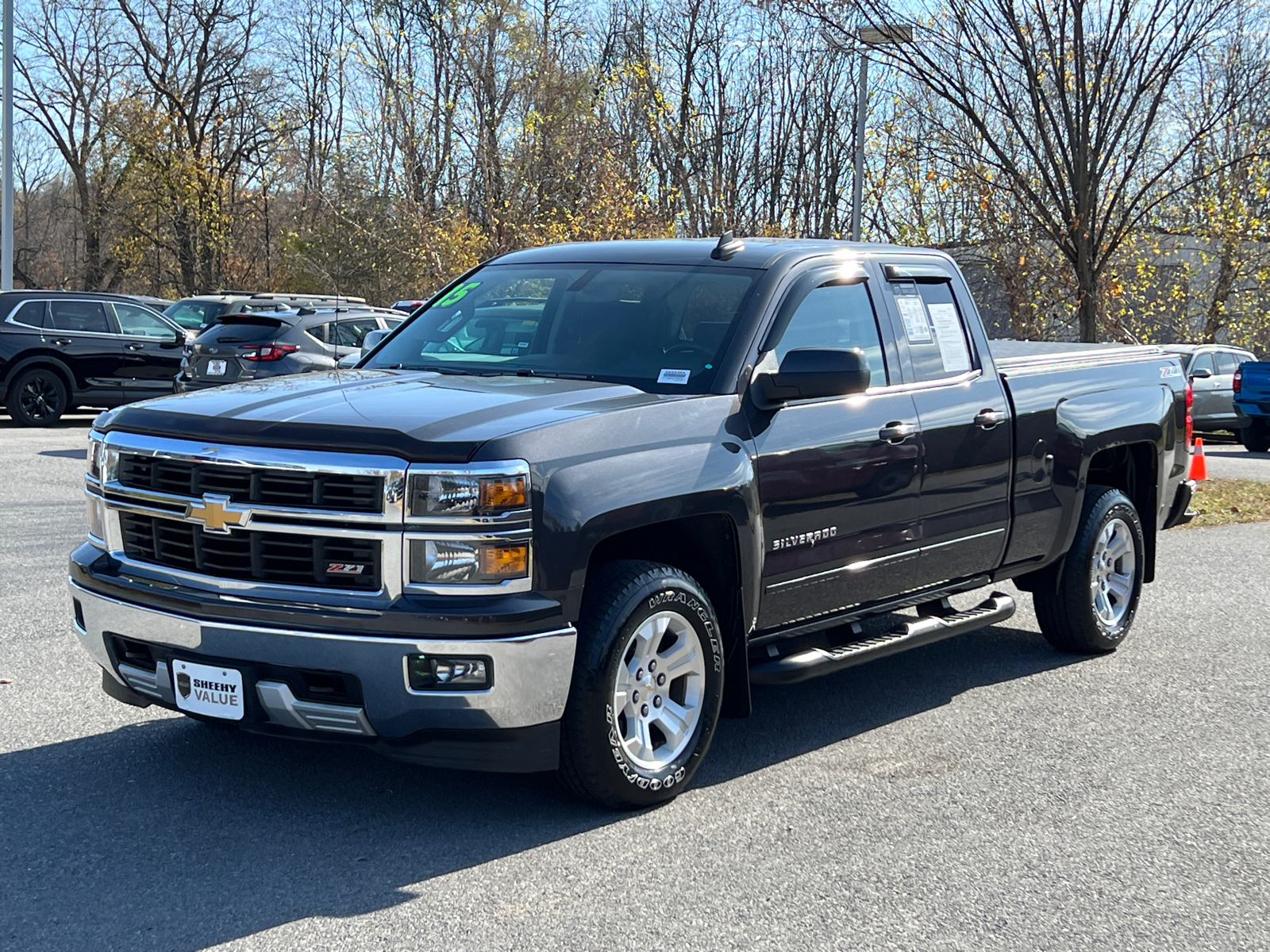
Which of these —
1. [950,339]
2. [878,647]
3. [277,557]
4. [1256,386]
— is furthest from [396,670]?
[1256,386]

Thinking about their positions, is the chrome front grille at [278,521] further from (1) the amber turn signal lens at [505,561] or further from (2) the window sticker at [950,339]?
(2) the window sticker at [950,339]

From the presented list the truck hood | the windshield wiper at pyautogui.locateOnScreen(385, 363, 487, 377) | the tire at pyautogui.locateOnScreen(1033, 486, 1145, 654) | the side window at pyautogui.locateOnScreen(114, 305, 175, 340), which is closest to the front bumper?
the truck hood

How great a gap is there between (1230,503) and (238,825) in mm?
12223

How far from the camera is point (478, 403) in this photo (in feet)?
15.6

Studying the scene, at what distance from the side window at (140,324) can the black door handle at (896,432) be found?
15692mm

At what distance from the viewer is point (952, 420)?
6.13 meters

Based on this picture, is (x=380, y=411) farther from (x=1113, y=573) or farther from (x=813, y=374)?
(x=1113, y=573)

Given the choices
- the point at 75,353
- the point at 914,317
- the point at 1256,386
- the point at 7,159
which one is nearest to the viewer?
the point at 914,317

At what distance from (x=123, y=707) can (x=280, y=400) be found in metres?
1.85

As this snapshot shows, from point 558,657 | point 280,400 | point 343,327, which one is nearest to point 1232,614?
point 558,657

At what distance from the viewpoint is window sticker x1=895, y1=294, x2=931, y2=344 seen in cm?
618

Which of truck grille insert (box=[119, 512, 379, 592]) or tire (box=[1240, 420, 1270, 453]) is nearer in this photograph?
truck grille insert (box=[119, 512, 379, 592])

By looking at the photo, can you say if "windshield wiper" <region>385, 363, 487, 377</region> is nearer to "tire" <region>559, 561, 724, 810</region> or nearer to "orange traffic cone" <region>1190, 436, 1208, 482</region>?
"tire" <region>559, 561, 724, 810</region>

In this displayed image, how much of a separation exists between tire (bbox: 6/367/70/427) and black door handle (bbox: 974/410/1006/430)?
1532 cm
